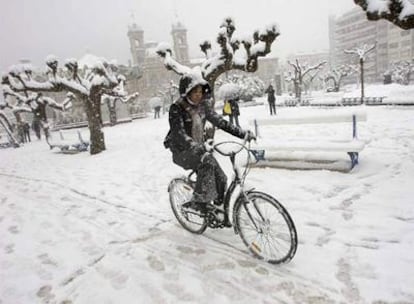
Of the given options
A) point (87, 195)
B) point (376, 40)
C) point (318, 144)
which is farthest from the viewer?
point (376, 40)

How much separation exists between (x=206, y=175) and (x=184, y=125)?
0.69 metres

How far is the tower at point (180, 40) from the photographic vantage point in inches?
3061

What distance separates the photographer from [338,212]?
4.45 m

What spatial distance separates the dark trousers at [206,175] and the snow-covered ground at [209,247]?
71 cm

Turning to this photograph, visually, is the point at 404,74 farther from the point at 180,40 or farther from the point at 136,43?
the point at 136,43

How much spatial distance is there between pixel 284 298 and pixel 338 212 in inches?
82.8

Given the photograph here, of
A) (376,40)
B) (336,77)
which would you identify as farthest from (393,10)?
(376,40)

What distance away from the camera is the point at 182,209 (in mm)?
4320

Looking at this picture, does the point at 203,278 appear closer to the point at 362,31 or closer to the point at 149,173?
the point at 149,173

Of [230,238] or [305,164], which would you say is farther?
[305,164]

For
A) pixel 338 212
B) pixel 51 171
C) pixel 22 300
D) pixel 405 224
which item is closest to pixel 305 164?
pixel 338 212

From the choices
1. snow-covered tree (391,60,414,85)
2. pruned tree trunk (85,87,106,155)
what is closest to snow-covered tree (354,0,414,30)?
pruned tree trunk (85,87,106,155)

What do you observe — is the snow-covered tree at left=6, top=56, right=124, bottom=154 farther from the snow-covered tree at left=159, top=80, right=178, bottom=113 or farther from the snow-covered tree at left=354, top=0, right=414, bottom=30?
the snow-covered tree at left=159, top=80, right=178, bottom=113

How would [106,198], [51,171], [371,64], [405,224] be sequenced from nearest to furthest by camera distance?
[405,224] → [106,198] → [51,171] → [371,64]
